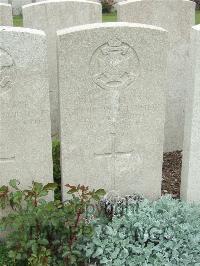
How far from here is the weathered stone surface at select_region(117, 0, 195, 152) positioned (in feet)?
17.3

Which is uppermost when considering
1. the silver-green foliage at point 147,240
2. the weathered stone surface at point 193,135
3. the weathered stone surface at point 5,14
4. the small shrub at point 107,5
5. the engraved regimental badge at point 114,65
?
the small shrub at point 107,5

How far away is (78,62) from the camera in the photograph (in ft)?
12.3

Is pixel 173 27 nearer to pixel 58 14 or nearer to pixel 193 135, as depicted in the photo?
pixel 58 14

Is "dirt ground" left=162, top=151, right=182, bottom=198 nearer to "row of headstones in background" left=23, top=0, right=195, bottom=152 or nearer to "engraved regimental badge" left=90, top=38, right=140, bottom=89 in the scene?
"row of headstones in background" left=23, top=0, right=195, bottom=152

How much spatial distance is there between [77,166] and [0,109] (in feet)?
2.90

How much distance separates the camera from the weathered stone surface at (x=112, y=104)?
3.72 meters

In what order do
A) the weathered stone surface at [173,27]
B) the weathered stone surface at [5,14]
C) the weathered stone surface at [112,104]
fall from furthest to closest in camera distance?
the weathered stone surface at [5,14] < the weathered stone surface at [173,27] < the weathered stone surface at [112,104]

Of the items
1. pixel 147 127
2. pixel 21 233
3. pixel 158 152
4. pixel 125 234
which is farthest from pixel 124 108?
pixel 21 233

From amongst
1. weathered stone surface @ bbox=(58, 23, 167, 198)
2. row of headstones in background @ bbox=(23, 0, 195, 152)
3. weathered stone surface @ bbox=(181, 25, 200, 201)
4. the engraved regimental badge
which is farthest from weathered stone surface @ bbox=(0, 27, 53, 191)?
row of headstones in background @ bbox=(23, 0, 195, 152)

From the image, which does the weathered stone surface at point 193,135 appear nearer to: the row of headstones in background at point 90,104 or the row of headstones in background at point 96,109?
the row of headstones in background at point 96,109

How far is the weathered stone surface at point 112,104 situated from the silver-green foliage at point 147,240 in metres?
0.46

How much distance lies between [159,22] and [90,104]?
1980 mm

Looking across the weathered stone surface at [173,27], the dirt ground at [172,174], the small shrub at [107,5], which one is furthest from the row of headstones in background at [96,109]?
the small shrub at [107,5]

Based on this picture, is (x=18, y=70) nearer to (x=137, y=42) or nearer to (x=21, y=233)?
(x=137, y=42)
